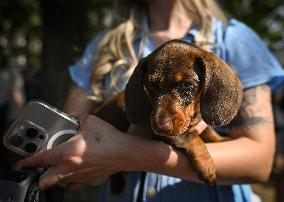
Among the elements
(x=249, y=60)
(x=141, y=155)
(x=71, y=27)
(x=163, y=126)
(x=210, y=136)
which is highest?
(x=163, y=126)

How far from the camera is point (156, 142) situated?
2.04m

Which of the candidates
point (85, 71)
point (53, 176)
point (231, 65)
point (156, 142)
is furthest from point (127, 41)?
point (53, 176)

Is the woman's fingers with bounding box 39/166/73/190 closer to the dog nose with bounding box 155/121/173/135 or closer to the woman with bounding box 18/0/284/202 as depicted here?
the woman with bounding box 18/0/284/202

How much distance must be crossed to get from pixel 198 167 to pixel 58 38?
3968 mm

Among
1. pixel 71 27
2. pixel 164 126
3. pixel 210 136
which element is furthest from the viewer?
pixel 71 27

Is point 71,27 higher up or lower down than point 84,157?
lower down

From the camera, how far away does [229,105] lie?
1845mm

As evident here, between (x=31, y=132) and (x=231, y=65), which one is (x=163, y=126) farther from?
(x=231, y=65)

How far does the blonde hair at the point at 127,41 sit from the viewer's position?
2.37 metres

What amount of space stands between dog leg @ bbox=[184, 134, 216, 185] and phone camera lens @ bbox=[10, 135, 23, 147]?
2.03 feet

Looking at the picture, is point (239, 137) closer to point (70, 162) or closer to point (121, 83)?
point (121, 83)

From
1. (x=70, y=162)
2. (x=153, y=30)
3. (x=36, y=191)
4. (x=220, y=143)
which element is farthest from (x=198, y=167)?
(x=153, y=30)

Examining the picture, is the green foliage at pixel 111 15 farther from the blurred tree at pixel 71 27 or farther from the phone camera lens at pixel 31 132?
the phone camera lens at pixel 31 132

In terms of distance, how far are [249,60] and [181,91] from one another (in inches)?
27.7
